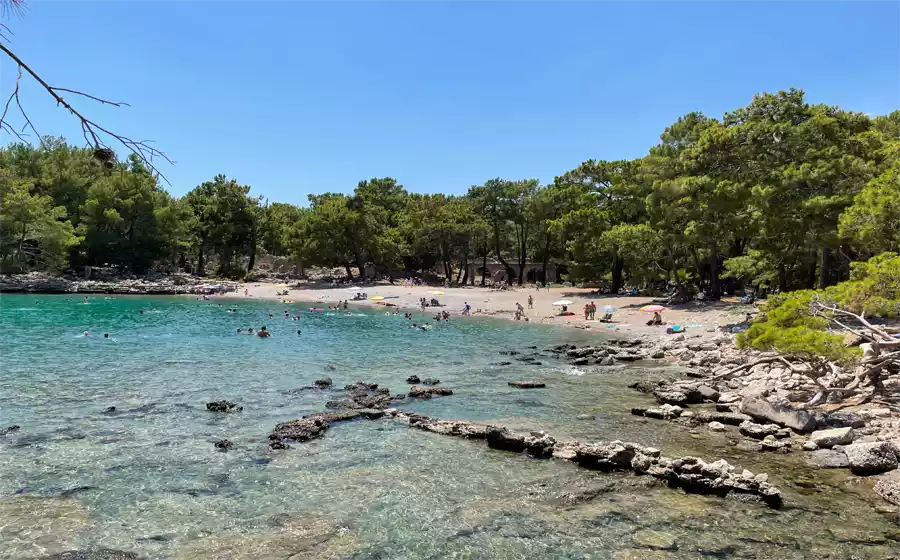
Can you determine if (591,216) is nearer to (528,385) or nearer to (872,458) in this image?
(528,385)

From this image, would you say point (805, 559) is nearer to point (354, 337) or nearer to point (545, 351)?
point (545, 351)

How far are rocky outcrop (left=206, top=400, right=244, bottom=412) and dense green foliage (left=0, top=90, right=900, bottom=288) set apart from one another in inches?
271

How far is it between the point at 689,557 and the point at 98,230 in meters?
76.2

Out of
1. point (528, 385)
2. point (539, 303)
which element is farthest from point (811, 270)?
point (528, 385)

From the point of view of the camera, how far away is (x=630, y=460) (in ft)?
37.0

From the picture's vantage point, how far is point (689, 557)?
7.94 m

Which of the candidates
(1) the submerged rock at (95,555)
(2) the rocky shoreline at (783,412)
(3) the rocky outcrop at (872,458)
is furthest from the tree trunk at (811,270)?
(1) the submerged rock at (95,555)

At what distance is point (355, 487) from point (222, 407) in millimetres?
7158

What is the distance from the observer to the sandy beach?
36.2 meters

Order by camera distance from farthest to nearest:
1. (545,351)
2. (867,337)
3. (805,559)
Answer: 1. (545,351)
2. (867,337)
3. (805,559)

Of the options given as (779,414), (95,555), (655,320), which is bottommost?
(95,555)

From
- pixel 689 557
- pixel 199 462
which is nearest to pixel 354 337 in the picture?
pixel 199 462

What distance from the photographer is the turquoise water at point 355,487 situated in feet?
27.3

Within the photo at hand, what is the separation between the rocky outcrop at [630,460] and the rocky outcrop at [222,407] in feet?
17.5
